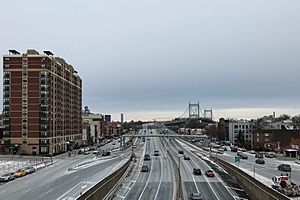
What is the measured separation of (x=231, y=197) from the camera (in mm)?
43312

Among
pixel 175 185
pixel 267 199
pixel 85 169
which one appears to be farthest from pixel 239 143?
pixel 267 199

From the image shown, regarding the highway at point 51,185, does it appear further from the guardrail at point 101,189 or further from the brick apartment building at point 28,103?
the brick apartment building at point 28,103

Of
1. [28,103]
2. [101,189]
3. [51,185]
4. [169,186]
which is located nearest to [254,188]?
[169,186]

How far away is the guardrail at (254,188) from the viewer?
33594 mm

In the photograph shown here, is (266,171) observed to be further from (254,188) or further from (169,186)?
(254,188)

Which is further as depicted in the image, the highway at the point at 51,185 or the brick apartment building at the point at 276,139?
the brick apartment building at the point at 276,139

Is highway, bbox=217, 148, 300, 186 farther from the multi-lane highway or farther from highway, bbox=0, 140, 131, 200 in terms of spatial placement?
highway, bbox=0, 140, 131, 200

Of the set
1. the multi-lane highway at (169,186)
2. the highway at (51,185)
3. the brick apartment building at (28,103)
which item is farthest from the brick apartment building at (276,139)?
the brick apartment building at (28,103)

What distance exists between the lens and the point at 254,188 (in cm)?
4197

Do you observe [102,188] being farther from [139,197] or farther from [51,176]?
[51,176]

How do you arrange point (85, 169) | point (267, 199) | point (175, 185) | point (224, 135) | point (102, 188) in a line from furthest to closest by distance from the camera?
point (224, 135) → point (85, 169) → point (175, 185) → point (102, 188) → point (267, 199)

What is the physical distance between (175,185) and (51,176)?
21.0 m

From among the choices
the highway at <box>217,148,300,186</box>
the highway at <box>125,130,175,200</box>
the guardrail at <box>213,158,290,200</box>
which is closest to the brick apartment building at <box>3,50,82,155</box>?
the highway at <box>125,130,175,200</box>

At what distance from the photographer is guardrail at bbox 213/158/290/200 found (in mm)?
33594
